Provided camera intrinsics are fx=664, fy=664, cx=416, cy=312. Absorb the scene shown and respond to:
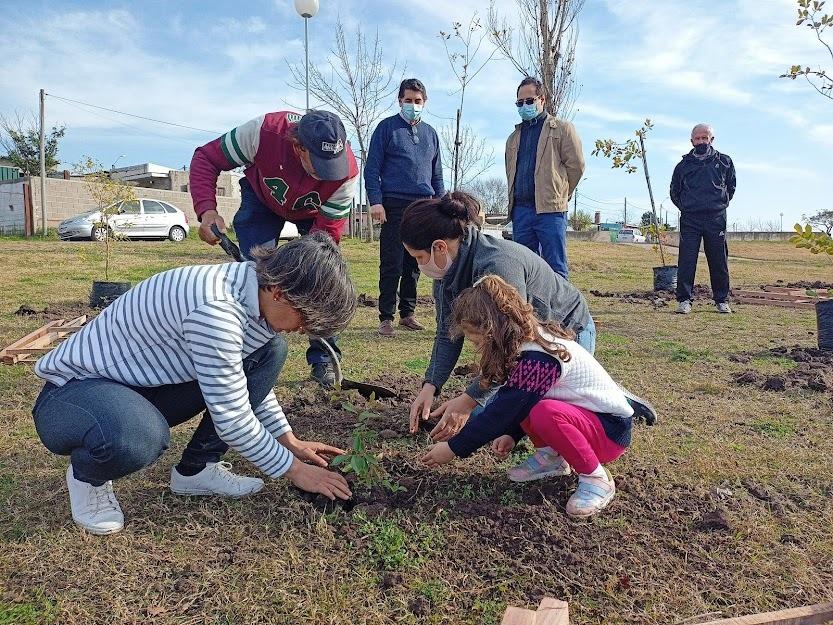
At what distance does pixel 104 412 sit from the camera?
208cm

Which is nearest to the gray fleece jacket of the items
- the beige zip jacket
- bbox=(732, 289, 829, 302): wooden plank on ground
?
the beige zip jacket

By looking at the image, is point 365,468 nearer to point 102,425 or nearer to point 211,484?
point 211,484

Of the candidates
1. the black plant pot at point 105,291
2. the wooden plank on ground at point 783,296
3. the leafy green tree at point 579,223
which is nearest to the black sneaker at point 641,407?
the black plant pot at point 105,291

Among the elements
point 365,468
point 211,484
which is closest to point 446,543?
point 365,468

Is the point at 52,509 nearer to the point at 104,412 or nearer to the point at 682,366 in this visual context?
the point at 104,412

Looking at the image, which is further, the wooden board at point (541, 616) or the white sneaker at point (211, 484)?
the white sneaker at point (211, 484)

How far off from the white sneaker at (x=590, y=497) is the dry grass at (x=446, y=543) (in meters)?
0.04

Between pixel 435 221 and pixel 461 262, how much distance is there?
0.70 ft

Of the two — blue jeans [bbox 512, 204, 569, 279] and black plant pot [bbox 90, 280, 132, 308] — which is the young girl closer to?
blue jeans [bbox 512, 204, 569, 279]

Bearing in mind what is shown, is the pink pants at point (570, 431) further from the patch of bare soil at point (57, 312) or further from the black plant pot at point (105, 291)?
the black plant pot at point (105, 291)

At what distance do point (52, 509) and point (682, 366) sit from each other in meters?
4.11

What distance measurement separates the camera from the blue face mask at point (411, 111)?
A: 223 inches

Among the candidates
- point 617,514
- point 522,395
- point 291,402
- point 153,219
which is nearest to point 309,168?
point 291,402

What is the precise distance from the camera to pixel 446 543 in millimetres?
2281
